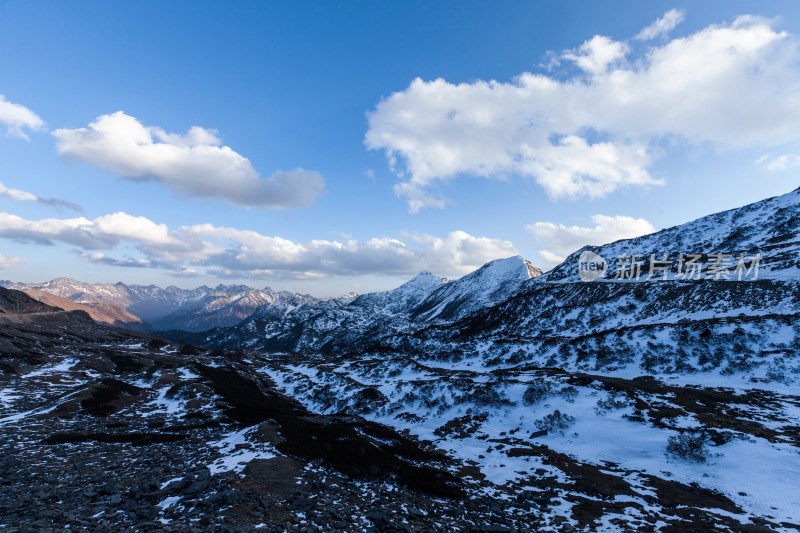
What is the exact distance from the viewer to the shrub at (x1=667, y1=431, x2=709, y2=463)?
2956 cm

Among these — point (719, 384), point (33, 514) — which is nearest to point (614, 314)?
point (719, 384)

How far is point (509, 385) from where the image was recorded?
5203 cm

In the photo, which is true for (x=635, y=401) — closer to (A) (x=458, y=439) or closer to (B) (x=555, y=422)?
(B) (x=555, y=422)

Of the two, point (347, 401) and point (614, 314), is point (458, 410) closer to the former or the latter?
point (347, 401)

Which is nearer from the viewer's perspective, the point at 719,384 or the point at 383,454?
the point at 383,454

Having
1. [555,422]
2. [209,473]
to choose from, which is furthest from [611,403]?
[209,473]

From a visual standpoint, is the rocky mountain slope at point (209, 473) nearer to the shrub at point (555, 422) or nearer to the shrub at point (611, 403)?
the shrub at point (555, 422)

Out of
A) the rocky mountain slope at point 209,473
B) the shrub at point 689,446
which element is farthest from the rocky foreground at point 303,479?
the shrub at point 689,446

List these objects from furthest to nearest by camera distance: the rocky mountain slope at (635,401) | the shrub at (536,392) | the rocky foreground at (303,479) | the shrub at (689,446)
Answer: the shrub at (536,392) → the shrub at (689,446) → the rocky mountain slope at (635,401) → the rocky foreground at (303,479)

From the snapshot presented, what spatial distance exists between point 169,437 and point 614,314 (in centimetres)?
9983

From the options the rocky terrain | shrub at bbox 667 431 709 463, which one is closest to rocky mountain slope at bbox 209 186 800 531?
shrub at bbox 667 431 709 463

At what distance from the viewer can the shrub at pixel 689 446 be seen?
29562 mm

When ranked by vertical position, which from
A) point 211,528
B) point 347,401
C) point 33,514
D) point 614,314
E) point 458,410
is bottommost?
point 347,401

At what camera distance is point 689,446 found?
3041 cm
